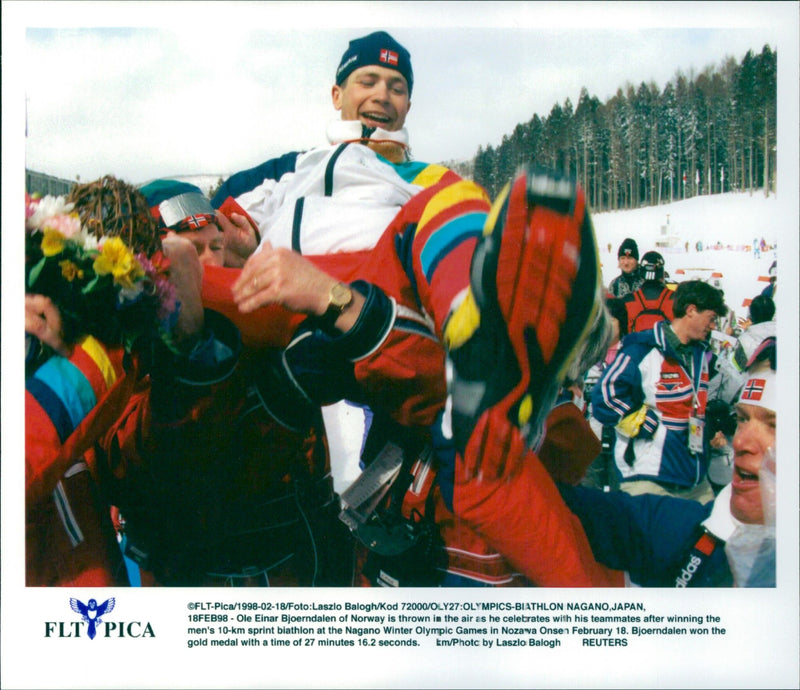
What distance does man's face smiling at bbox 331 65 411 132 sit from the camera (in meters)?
2.45

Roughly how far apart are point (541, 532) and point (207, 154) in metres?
1.53

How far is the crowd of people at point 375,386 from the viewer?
7.39 ft

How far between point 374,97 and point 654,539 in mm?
1639

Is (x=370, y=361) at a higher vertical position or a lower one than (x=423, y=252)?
lower

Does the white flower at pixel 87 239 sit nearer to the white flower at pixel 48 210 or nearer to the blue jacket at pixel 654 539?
the white flower at pixel 48 210

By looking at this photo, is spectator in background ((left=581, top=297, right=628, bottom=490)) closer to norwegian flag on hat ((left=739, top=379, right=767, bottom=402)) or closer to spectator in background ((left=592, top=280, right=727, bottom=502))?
spectator in background ((left=592, top=280, right=727, bottom=502))

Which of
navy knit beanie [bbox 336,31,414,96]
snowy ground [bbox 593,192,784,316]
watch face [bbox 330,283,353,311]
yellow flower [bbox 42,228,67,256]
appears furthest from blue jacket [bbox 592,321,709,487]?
yellow flower [bbox 42,228,67,256]

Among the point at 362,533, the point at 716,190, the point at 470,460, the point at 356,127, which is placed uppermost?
the point at 356,127

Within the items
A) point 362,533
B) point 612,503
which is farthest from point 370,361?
point 612,503

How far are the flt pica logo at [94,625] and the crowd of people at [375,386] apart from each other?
83 mm

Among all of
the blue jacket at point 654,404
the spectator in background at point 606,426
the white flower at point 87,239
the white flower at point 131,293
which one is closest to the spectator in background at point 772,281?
the blue jacket at point 654,404

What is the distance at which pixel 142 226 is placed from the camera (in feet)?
7.57

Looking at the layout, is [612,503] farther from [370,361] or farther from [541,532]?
[370,361]

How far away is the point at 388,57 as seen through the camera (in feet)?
8.00
